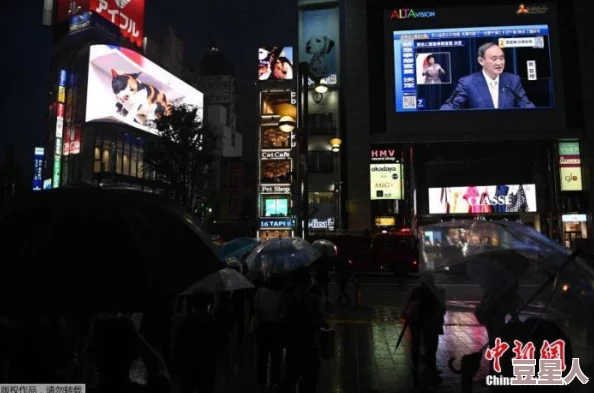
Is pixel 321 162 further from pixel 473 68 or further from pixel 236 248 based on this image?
pixel 236 248

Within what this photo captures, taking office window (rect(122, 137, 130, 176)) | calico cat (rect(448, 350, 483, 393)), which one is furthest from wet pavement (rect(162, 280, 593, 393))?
office window (rect(122, 137, 130, 176))

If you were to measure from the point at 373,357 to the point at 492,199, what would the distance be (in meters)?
32.2

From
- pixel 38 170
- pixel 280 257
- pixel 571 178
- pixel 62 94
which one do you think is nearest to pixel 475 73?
pixel 571 178

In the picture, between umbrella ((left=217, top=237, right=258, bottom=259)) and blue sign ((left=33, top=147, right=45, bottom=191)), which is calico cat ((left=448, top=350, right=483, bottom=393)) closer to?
umbrella ((left=217, top=237, right=258, bottom=259))

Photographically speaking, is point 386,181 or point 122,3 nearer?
point 386,181

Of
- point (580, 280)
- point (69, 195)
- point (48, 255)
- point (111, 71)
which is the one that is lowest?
point (580, 280)

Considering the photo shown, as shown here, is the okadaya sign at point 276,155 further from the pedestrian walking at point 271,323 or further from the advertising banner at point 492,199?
the pedestrian walking at point 271,323

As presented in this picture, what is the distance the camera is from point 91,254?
10.6 ft

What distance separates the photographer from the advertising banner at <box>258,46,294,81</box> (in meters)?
44.1

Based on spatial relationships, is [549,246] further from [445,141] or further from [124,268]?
[445,141]

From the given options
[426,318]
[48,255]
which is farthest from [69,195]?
[426,318]

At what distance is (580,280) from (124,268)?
12.4 feet

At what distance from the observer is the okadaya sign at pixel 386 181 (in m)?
38.2

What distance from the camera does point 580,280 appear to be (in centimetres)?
399
